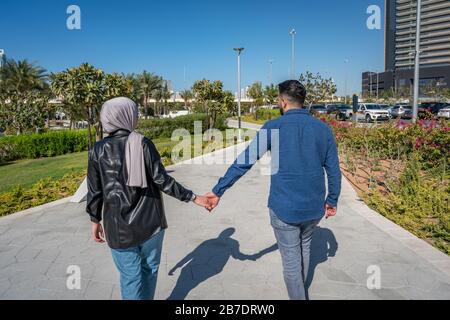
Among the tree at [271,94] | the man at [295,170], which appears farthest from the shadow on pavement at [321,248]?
the tree at [271,94]

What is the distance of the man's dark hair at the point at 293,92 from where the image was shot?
2.79 metres

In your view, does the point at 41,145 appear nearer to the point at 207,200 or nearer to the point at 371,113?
the point at 207,200

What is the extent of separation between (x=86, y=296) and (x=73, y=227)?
87.8 inches

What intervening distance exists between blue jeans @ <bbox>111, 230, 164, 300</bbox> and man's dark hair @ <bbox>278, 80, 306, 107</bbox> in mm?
1355

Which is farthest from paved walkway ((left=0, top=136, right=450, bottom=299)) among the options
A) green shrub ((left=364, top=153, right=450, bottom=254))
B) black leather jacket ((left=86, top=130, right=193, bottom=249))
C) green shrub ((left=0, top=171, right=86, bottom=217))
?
black leather jacket ((left=86, top=130, right=193, bottom=249))

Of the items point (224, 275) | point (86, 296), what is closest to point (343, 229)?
point (224, 275)

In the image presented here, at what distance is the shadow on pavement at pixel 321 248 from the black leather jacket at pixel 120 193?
1.88 meters

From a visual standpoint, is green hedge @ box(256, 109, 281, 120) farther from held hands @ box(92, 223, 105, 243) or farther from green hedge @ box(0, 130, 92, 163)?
held hands @ box(92, 223, 105, 243)

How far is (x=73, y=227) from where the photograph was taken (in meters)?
5.45

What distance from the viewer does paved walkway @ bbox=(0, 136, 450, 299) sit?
3503 millimetres

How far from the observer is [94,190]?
2.57m

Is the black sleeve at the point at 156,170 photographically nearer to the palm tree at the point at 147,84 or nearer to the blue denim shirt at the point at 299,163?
the blue denim shirt at the point at 299,163

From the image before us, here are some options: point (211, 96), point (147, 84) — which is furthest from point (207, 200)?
point (147, 84)

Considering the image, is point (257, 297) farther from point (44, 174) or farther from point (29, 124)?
point (29, 124)
